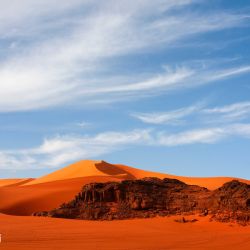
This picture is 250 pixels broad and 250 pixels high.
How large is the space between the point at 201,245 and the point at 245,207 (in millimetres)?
4095

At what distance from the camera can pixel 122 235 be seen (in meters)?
12.8

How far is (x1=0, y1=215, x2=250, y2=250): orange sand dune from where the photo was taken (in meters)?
11.0

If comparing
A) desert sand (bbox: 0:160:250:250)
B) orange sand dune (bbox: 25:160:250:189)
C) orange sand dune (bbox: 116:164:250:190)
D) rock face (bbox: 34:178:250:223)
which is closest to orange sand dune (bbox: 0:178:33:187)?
orange sand dune (bbox: 25:160:250:189)

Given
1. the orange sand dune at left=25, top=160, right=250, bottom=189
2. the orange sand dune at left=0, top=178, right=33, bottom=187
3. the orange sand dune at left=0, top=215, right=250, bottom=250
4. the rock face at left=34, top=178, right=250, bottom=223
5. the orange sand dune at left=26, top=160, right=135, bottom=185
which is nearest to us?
the orange sand dune at left=0, top=215, right=250, bottom=250

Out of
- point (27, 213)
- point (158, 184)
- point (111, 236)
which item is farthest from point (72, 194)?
point (111, 236)

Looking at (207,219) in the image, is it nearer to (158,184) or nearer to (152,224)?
(152,224)

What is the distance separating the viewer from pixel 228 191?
16.1 metres

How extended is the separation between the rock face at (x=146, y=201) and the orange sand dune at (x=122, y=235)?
2.96ft

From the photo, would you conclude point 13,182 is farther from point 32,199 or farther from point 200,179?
point 32,199

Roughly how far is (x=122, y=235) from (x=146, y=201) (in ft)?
13.8

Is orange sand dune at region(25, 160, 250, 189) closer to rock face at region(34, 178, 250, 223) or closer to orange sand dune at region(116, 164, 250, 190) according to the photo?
orange sand dune at region(116, 164, 250, 190)

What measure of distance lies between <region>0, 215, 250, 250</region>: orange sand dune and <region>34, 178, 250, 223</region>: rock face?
0.90m

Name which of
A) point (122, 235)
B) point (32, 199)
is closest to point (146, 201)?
point (122, 235)

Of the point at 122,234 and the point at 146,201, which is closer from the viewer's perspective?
the point at 122,234
